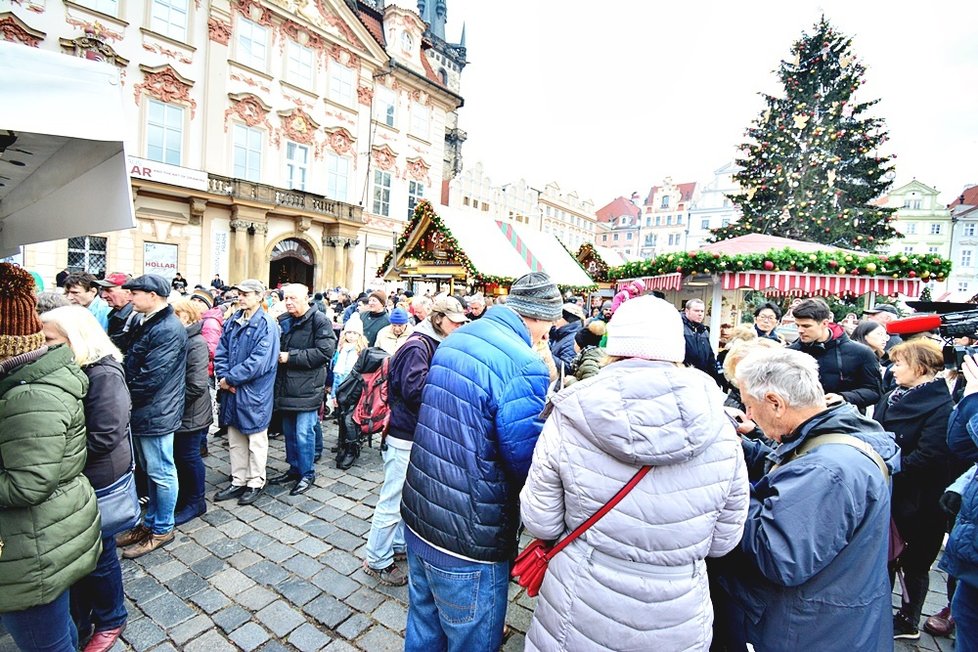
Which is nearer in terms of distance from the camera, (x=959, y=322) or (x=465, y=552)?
(x=465, y=552)

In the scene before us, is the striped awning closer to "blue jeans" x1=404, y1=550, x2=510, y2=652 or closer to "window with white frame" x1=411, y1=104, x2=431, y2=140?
"blue jeans" x1=404, y1=550, x2=510, y2=652

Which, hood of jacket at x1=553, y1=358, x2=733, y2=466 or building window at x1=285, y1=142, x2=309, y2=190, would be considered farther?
building window at x1=285, y1=142, x2=309, y2=190

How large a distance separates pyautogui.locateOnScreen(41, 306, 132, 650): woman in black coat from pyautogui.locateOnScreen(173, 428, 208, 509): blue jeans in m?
1.27

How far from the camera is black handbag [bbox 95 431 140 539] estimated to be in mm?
2229

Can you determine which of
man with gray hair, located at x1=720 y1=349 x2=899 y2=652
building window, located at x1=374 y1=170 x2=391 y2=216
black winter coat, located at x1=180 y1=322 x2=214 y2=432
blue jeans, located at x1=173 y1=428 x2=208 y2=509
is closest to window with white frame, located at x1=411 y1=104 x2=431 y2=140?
building window, located at x1=374 y1=170 x2=391 y2=216

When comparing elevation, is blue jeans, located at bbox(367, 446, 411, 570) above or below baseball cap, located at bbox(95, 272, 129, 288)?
below

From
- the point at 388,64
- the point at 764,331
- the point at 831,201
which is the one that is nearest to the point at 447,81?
the point at 388,64

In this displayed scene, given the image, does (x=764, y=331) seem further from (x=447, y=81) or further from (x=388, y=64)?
(x=447, y=81)

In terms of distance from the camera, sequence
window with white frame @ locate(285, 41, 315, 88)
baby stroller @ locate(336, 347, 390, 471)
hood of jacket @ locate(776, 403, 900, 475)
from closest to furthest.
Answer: hood of jacket @ locate(776, 403, 900, 475) < baby stroller @ locate(336, 347, 390, 471) < window with white frame @ locate(285, 41, 315, 88)

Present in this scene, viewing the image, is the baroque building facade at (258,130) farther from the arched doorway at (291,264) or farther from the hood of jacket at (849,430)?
the hood of jacket at (849,430)

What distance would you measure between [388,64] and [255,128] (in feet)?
24.1

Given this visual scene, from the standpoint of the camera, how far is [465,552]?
5.75ft

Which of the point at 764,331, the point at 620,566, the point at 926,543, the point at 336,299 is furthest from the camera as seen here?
the point at 336,299

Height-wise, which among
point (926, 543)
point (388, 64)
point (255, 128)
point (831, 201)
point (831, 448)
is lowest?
point (926, 543)
